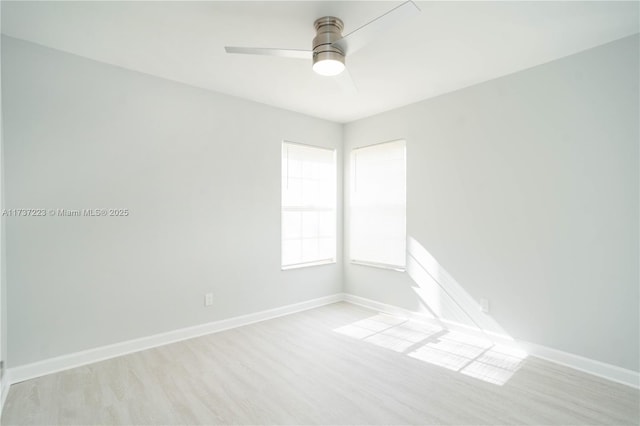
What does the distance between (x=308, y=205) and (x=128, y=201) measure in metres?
2.18

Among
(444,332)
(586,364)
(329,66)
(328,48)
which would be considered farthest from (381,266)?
(328,48)

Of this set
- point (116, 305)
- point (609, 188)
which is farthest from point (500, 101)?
point (116, 305)

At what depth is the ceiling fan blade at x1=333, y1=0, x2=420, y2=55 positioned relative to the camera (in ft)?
5.40

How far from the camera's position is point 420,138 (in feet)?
12.7

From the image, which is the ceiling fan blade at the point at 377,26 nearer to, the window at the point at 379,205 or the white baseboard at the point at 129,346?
the window at the point at 379,205

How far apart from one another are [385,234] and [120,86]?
3309 mm

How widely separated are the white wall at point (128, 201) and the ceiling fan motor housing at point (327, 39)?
5.74 ft

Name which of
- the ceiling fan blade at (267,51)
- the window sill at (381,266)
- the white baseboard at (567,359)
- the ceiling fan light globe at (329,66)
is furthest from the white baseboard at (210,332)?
the ceiling fan light globe at (329,66)

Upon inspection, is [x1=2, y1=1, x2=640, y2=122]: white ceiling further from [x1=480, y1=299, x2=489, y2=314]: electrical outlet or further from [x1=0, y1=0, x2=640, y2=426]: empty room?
[x1=480, y1=299, x2=489, y2=314]: electrical outlet

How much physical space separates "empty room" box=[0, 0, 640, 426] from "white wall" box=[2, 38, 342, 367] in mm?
17

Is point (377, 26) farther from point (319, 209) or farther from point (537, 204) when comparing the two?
point (319, 209)

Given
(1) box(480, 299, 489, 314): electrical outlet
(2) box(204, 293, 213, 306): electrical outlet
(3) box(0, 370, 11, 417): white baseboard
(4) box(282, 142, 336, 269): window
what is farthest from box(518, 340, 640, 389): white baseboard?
(3) box(0, 370, 11, 417): white baseboard

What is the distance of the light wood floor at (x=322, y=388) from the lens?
2080mm

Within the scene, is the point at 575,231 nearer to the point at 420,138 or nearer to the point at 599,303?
the point at 599,303
